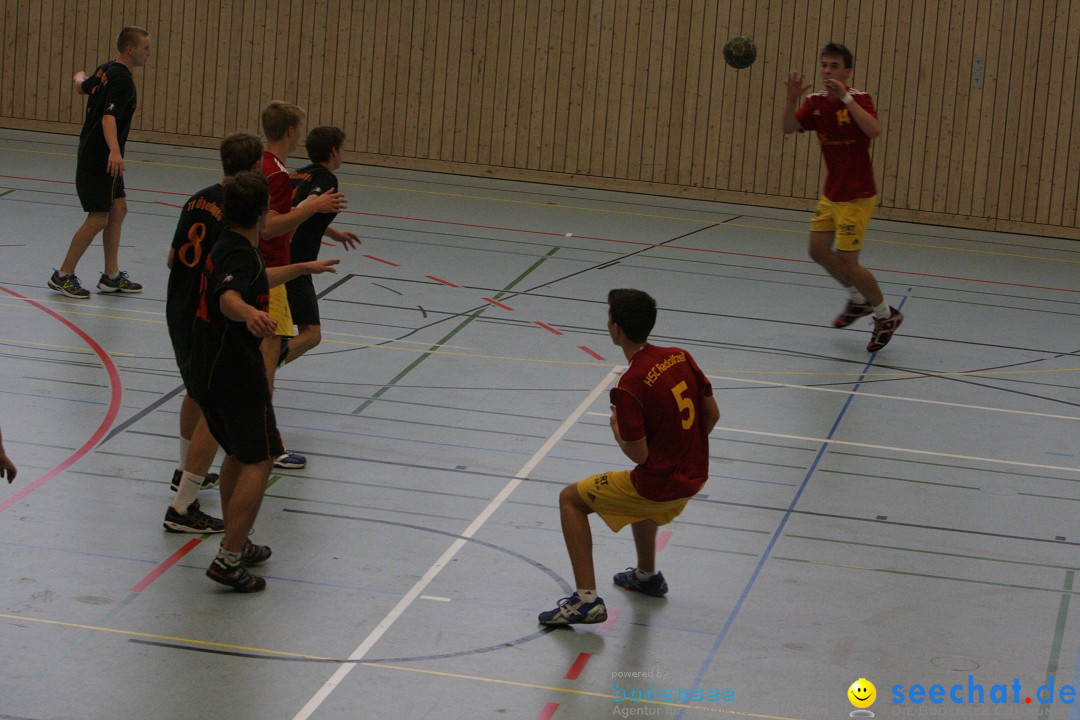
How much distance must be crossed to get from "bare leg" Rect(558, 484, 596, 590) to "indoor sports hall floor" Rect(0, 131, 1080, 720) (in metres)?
0.20

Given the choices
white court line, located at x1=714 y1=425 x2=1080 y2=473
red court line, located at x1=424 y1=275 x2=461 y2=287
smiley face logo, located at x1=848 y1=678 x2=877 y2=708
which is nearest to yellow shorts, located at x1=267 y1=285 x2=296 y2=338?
white court line, located at x1=714 y1=425 x2=1080 y2=473

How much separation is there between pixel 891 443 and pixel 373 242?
5.41 metres

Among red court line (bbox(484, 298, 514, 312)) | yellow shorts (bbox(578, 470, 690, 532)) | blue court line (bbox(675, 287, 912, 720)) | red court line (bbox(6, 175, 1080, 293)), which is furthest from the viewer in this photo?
red court line (bbox(6, 175, 1080, 293))

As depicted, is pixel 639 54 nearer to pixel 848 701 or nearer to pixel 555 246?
pixel 555 246

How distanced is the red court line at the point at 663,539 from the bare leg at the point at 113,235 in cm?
495

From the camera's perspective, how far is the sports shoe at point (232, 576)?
15.9 feet

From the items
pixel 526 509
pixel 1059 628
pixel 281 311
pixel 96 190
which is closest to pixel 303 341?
pixel 281 311

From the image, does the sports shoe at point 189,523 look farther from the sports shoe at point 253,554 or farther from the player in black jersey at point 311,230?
the player in black jersey at point 311,230

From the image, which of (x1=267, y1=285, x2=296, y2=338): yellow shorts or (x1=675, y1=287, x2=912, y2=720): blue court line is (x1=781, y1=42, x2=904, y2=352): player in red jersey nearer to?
(x1=675, y1=287, x2=912, y2=720): blue court line

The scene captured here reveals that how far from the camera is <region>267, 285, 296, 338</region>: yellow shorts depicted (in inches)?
240

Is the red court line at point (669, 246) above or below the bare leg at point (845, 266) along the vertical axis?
below

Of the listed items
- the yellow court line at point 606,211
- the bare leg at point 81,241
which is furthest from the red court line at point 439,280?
the yellow court line at point 606,211

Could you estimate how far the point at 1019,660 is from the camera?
463cm

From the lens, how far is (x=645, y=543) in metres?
4.97
